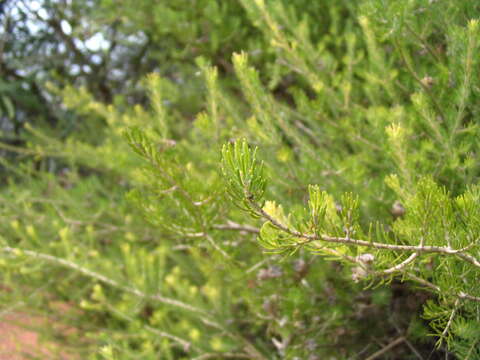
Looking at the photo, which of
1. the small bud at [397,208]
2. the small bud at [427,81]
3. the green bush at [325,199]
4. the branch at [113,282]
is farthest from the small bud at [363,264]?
the branch at [113,282]

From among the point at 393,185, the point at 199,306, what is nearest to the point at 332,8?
the point at 393,185

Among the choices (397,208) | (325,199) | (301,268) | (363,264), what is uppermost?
(325,199)

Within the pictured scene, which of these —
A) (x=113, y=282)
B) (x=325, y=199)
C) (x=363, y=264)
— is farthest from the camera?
(x=113, y=282)

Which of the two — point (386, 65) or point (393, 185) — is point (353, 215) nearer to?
point (393, 185)

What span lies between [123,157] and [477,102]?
3.48 ft

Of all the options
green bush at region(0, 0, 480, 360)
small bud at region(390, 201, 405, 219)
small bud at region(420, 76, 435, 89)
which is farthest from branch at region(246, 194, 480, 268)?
→ small bud at region(420, 76, 435, 89)

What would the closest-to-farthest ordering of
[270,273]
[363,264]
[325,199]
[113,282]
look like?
[325,199]
[363,264]
[270,273]
[113,282]

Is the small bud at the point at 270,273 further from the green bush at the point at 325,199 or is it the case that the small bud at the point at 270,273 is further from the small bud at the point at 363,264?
the small bud at the point at 363,264

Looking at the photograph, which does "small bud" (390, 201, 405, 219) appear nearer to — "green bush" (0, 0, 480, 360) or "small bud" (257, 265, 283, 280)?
"green bush" (0, 0, 480, 360)

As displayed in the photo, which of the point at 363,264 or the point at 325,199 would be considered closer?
the point at 325,199

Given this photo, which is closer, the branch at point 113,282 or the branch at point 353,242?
the branch at point 353,242

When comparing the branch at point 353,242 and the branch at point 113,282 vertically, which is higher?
the branch at point 353,242

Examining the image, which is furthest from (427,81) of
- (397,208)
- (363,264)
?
(363,264)

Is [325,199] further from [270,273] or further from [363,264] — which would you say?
[270,273]
